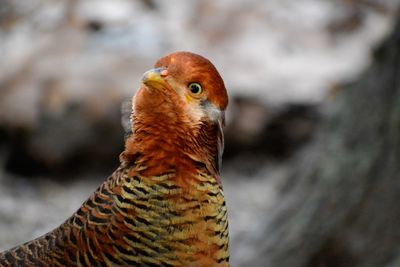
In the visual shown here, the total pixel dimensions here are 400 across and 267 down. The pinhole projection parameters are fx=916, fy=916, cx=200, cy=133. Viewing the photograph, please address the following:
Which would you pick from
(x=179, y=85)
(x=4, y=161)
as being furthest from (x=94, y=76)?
(x=179, y=85)

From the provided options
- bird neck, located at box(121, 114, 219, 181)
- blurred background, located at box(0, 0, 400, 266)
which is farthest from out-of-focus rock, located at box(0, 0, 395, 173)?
bird neck, located at box(121, 114, 219, 181)

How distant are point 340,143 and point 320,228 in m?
0.57

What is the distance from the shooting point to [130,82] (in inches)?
328

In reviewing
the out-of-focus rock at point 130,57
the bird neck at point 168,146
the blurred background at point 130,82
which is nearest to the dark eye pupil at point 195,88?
the bird neck at point 168,146

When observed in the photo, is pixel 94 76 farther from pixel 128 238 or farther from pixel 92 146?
pixel 128 238

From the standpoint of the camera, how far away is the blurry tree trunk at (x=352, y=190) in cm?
472

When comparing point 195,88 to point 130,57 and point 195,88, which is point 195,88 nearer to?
point 195,88

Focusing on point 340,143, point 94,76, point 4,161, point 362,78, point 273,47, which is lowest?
point 340,143

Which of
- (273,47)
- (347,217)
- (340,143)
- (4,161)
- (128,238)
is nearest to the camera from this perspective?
(128,238)

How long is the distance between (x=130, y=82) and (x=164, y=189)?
547cm

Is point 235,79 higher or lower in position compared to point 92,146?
higher

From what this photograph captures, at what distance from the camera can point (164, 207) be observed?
9.50 ft

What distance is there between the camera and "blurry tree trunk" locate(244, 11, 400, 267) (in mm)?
4725

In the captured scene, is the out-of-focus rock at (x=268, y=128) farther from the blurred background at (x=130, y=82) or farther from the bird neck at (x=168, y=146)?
the bird neck at (x=168, y=146)
